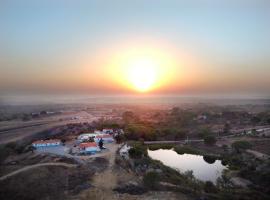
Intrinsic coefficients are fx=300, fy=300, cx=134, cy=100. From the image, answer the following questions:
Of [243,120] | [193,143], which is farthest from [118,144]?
[243,120]

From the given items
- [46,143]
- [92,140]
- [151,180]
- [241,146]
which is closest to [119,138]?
[92,140]

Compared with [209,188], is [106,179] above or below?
above

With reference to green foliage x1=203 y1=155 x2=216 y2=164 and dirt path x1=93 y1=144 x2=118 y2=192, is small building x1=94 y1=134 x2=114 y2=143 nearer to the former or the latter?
dirt path x1=93 y1=144 x2=118 y2=192

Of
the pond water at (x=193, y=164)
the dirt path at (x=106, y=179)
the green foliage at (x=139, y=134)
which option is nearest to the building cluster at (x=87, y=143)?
the green foliage at (x=139, y=134)

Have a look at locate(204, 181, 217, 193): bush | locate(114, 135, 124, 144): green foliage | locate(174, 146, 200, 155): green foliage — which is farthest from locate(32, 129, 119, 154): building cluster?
locate(204, 181, 217, 193): bush

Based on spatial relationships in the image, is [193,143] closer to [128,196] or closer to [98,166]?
[98,166]

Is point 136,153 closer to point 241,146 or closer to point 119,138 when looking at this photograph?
point 119,138

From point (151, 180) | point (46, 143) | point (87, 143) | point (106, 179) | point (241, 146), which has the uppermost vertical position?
point (87, 143)
